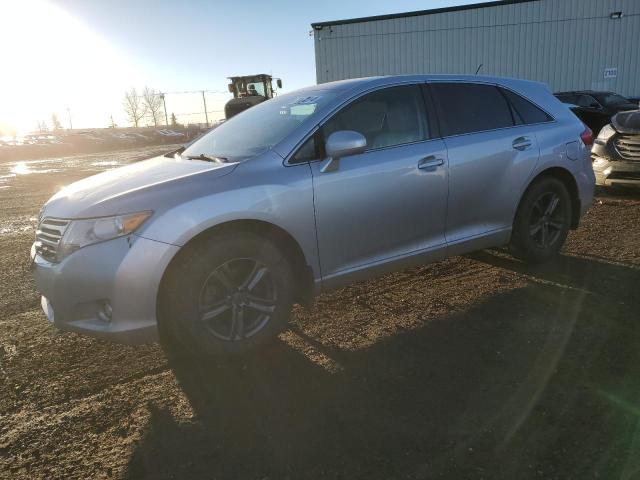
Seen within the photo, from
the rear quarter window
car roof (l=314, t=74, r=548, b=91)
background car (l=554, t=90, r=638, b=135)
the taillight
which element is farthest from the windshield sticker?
background car (l=554, t=90, r=638, b=135)

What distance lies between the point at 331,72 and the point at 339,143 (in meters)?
23.6

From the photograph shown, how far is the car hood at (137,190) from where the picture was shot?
2.79m

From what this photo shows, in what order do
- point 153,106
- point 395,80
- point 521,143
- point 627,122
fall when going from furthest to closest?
point 153,106, point 627,122, point 521,143, point 395,80

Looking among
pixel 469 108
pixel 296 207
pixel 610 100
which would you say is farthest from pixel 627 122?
pixel 610 100

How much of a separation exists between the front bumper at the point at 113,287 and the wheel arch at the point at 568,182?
10.3 ft

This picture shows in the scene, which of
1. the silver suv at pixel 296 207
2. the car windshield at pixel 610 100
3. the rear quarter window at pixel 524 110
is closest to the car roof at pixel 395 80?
the silver suv at pixel 296 207

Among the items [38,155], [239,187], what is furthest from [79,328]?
[38,155]

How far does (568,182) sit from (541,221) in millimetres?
487

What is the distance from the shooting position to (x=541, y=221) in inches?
180

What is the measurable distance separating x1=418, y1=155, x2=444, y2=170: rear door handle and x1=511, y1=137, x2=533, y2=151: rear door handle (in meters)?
0.88

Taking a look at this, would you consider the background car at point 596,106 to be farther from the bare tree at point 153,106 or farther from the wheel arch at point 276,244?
the bare tree at point 153,106

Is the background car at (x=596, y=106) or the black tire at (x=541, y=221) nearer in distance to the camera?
the black tire at (x=541, y=221)

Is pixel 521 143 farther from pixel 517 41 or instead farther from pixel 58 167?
pixel 517 41

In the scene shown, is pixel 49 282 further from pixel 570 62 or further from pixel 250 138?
pixel 570 62
